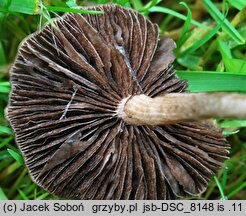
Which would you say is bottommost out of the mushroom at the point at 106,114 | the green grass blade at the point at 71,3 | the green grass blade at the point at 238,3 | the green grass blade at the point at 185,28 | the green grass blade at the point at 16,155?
the green grass blade at the point at 16,155

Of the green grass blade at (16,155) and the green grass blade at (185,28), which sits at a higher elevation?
the green grass blade at (185,28)

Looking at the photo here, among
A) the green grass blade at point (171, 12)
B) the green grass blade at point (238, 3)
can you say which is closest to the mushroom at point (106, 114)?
the green grass blade at point (171, 12)

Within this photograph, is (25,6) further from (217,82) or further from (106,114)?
(217,82)

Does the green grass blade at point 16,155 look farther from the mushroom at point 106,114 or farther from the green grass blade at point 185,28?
the green grass blade at point 185,28

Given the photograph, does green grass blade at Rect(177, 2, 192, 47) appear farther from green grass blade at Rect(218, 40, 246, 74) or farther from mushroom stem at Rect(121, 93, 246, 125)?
mushroom stem at Rect(121, 93, 246, 125)

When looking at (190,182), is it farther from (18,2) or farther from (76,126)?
(18,2)

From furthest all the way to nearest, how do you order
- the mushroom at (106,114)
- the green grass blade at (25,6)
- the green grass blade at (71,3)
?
the green grass blade at (71,3)
the green grass blade at (25,6)
the mushroom at (106,114)

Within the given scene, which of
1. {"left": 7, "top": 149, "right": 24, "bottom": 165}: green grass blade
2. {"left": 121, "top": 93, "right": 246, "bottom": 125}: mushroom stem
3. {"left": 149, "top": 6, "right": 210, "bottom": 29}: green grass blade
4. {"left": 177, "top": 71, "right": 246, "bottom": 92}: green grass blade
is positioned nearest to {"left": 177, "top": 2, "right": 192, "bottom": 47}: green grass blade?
{"left": 149, "top": 6, "right": 210, "bottom": 29}: green grass blade
